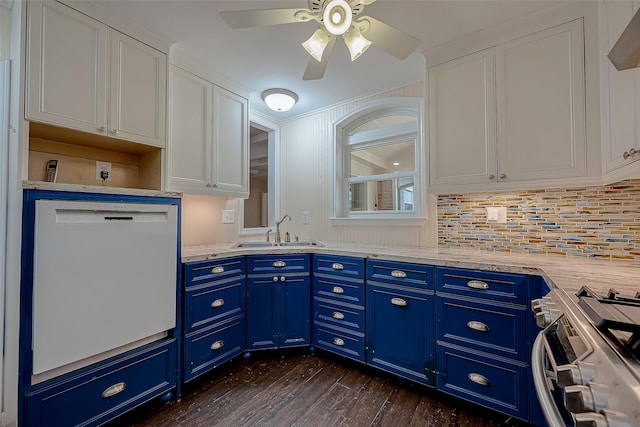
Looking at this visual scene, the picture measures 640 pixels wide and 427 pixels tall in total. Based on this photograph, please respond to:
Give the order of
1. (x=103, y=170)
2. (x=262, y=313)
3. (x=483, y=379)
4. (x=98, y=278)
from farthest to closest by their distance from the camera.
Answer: (x=262, y=313), (x=103, y=170), (x=483, y=379), (x=98, y=278)

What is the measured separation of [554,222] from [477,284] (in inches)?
32.2

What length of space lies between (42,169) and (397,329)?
2454mm

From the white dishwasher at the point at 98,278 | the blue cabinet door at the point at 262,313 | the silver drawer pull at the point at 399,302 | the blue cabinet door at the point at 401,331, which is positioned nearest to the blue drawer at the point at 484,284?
the blue cabinet door at the point at 401,331

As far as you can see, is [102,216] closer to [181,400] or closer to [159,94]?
[159,94]

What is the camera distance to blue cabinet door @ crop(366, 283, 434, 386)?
1797 mm

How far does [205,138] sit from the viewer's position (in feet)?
7.60

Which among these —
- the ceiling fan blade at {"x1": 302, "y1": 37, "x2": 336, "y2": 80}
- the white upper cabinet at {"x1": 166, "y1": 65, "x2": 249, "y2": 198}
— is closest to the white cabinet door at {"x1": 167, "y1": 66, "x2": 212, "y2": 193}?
the white upper cabinet at {"x1": 166, "y1": 65, "x2": 249, "y2": 198}

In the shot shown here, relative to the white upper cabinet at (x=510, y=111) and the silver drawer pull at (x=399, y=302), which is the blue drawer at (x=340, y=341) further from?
the white upper cabinet at (x=510, y=111)

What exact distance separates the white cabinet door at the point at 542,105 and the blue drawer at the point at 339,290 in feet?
4.11

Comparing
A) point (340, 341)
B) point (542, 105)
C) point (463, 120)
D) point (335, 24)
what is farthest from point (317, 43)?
point (340, 341)

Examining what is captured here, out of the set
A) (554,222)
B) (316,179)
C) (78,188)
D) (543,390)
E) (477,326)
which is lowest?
(477,326)

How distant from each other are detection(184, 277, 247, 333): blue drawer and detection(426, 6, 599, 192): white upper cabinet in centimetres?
171

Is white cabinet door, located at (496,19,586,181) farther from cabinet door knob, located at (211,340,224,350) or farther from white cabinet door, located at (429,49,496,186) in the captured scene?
cabinet door knob, located at (211,340,224,350)

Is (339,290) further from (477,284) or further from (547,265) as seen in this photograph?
(547,265)
